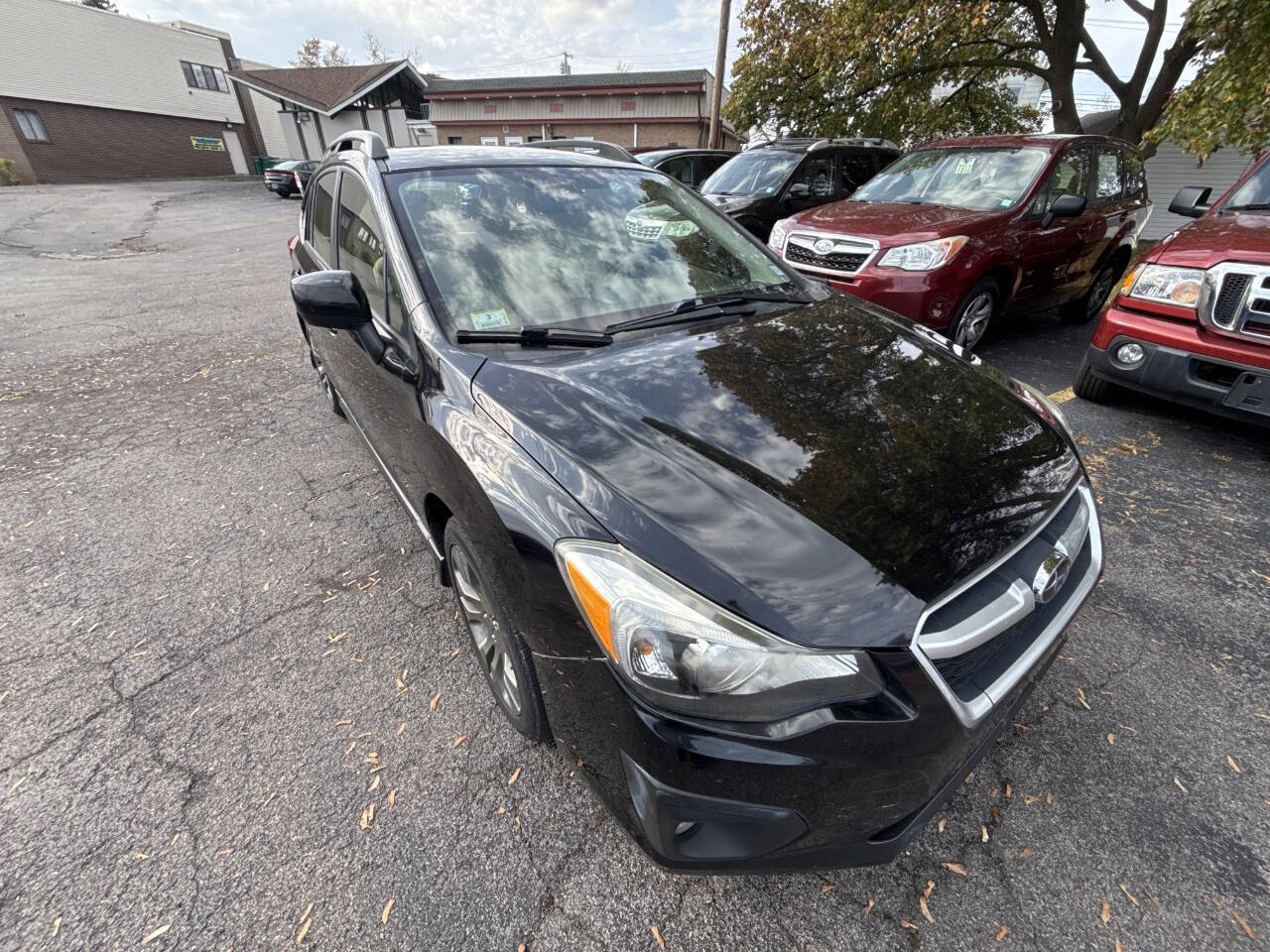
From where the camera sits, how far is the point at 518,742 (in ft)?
6.63

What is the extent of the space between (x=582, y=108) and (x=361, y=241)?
110ft

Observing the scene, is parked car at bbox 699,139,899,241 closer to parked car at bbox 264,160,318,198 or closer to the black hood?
the black hood

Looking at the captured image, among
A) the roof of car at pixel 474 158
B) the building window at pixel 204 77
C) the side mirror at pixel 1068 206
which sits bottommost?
the side mirror at pixel 1068 206

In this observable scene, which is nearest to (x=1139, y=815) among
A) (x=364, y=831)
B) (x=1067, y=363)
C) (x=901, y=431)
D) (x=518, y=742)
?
(x=901, y=431)

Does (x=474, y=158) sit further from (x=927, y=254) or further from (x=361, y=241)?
(x=927, y=254)

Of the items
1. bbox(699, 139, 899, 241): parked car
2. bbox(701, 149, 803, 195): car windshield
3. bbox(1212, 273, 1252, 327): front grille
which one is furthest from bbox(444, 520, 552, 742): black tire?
bbox(701, 149, 803, 195): car windshield

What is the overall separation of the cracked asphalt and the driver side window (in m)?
2.57

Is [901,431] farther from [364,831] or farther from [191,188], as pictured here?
[191,188]

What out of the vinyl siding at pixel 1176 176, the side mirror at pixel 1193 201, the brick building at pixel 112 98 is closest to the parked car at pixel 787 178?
the side mirror at pixel 1193 201

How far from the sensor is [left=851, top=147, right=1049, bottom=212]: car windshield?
511 centimetres

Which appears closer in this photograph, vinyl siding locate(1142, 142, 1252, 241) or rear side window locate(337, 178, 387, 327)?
rear side window locate(337, 178, 387, 327)

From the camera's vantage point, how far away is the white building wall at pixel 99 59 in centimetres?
2752

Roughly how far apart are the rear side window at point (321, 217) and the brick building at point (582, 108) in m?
29.3

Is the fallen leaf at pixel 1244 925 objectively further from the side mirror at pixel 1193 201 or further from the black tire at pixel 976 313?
the side mirror at pixel 1193 201
